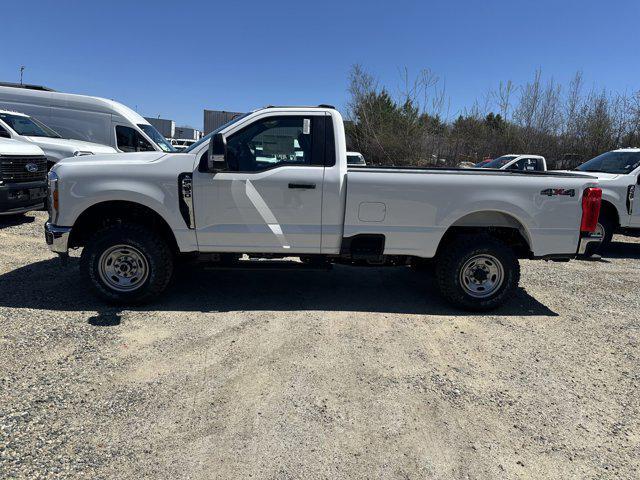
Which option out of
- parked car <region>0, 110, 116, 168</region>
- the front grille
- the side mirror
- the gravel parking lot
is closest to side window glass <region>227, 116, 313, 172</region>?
the side mirror

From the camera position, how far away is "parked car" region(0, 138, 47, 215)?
25.1ft

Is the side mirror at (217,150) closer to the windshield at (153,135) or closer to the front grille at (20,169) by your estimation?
the front grille at (20,169)

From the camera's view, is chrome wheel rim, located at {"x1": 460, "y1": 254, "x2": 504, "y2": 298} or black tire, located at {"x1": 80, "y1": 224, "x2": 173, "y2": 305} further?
chrome wheel rim, located at {"x1": 460, "y1": 254, "x2": 504, "y2": 298}

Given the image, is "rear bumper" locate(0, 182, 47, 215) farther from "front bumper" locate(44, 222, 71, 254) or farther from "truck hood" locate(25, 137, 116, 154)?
"front bumper" locate(44, 222, 71, 254)

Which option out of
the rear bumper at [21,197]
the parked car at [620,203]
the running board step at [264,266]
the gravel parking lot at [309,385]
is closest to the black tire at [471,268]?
the gravel parking lot at [309,385]

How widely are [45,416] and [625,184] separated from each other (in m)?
9.35

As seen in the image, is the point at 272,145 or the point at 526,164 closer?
the point at 272,145

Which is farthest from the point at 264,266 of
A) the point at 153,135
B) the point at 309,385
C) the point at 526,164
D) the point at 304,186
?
the point at 526,164

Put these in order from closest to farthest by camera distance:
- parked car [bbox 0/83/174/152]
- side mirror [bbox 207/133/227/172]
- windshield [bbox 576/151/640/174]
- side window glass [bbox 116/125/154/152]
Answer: side mirror [bbox 207/133/227/172] → windshield [bbox 576/151/640/174] → parked car [bbox 0/83/174/152] → side window glass [bbox 116/125/154/152]

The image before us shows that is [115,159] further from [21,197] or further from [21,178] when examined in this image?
[21,178]

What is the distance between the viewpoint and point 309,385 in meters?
3.30

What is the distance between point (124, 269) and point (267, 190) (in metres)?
1.71

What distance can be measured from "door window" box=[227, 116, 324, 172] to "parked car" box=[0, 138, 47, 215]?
18.0 feet

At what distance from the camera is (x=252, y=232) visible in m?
4.56
